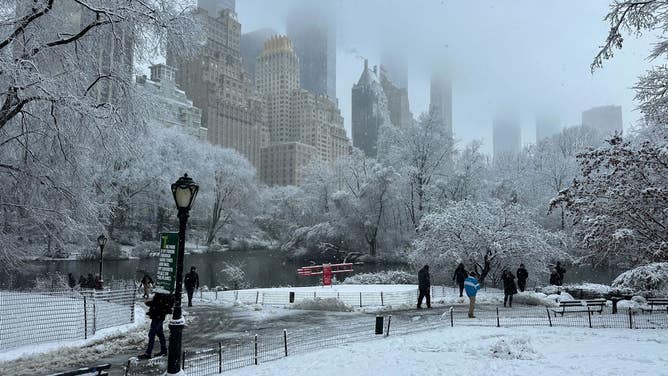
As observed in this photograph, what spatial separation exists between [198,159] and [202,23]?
5027 centimetres

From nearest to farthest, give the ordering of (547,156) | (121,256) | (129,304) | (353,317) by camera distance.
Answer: (129,304) < (353,317) < (121,256) < (547,156)

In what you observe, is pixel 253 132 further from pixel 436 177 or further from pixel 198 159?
pixel 436 177

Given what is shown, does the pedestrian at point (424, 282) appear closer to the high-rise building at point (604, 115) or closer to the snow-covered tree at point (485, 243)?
the snow-covered tree at point (485, 243)

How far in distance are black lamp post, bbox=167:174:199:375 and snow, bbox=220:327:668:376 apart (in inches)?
80.0

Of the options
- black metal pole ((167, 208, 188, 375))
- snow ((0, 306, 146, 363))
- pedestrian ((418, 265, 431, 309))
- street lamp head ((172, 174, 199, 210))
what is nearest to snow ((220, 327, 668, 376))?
black metal pole ((167, 208, 188, 375))

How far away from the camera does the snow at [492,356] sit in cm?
963

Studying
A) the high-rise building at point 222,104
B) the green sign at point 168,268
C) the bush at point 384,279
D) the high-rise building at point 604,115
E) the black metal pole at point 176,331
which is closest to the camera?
the black metal pole at point 176,331

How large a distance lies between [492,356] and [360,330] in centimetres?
467

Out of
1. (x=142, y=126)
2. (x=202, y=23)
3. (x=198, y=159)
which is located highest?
(x=198, y=159)

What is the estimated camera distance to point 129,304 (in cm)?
1680

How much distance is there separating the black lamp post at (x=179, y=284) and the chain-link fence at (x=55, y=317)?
6.45 metres

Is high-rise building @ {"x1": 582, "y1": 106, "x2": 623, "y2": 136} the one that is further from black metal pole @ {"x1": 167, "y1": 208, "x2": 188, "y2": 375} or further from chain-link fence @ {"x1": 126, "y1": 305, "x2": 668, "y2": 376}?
black metal pole @ {"x1": 167, "y1": 208, "x2": 188, "y2": 375}

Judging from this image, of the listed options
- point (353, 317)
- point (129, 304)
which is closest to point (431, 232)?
point (353, 317)

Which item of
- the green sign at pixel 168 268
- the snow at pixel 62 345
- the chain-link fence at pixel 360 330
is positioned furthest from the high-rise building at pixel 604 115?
the green sign at pixel 168 268
